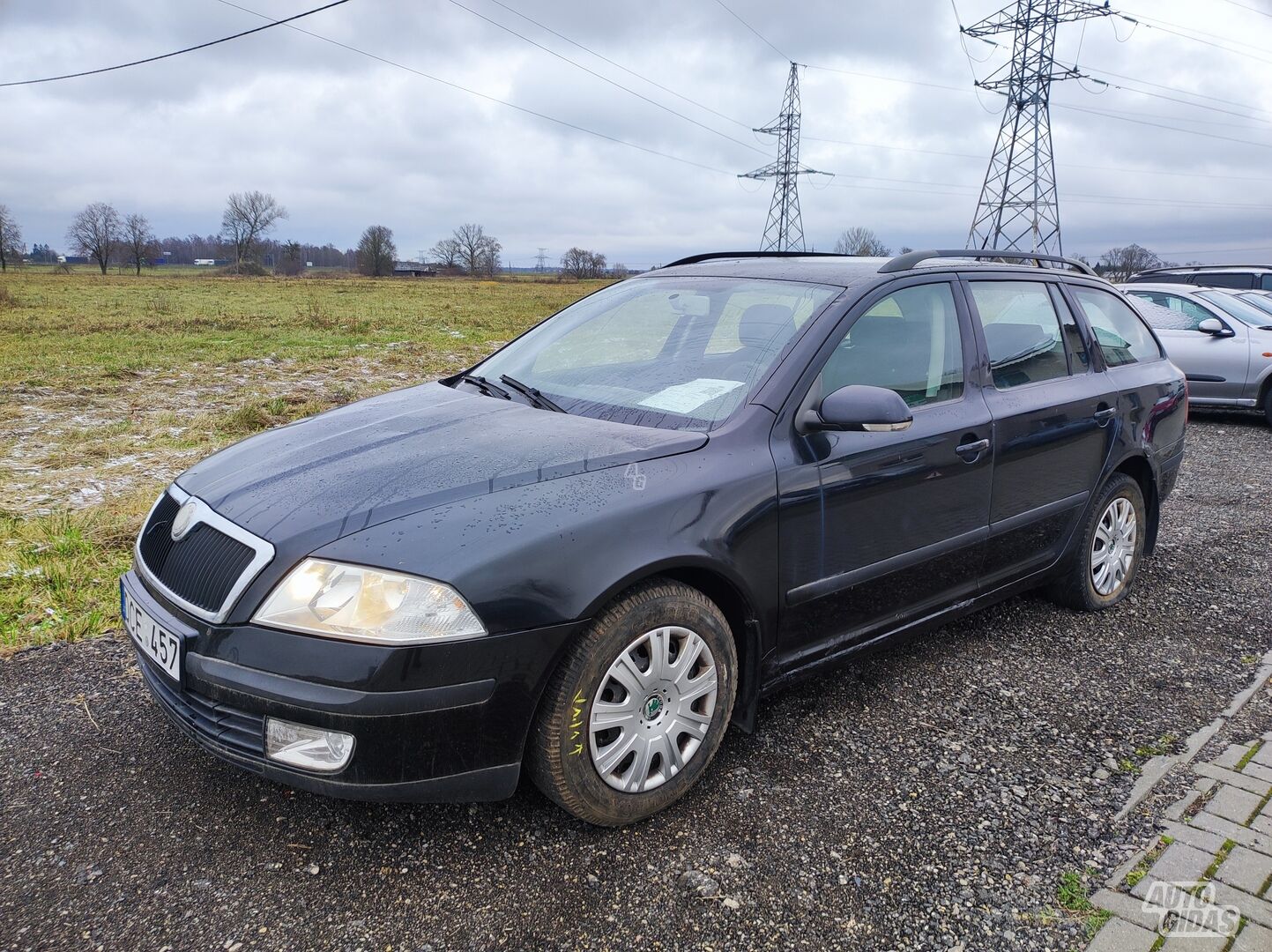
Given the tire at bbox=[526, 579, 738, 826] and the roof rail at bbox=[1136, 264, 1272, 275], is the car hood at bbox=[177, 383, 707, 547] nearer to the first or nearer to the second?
the tire at bbox=[526, 579, 738, 826]

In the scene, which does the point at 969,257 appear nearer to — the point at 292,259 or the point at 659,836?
the point at 659,836

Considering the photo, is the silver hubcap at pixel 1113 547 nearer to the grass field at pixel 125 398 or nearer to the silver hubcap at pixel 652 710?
the silver hubcap at pixel 652 710

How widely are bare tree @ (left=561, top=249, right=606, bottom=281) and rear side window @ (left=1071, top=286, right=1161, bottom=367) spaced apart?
6571 centimetres

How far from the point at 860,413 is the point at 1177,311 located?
34.4 feet

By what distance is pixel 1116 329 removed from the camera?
4.48 m

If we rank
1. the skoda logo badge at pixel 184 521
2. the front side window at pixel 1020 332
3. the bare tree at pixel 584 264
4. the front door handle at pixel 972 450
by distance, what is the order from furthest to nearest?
the bare tree at pixel 584 264, the front side window at pixel 1020 332, the front door handle at pixel 972 450, the skoda logo badge at pixel 184 521

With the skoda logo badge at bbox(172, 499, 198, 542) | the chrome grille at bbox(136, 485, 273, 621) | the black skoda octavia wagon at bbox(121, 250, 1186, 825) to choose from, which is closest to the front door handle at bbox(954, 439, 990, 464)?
the black skoda octavia wagon at bbox(121, 250, 1186, 825)

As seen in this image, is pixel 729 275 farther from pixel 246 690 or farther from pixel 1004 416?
pixel 246 690

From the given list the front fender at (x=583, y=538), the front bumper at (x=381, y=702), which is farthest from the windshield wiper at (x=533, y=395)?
the front bumper at (x=381, y=702)

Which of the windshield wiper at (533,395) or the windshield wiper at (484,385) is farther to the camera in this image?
the windshield wiper at (484,385)

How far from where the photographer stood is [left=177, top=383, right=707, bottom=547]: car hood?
Answer: 2.38 m

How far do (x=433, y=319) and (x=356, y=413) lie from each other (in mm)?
21918

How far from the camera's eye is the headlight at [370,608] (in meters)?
2.15

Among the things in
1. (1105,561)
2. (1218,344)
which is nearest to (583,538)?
(1105,561)
